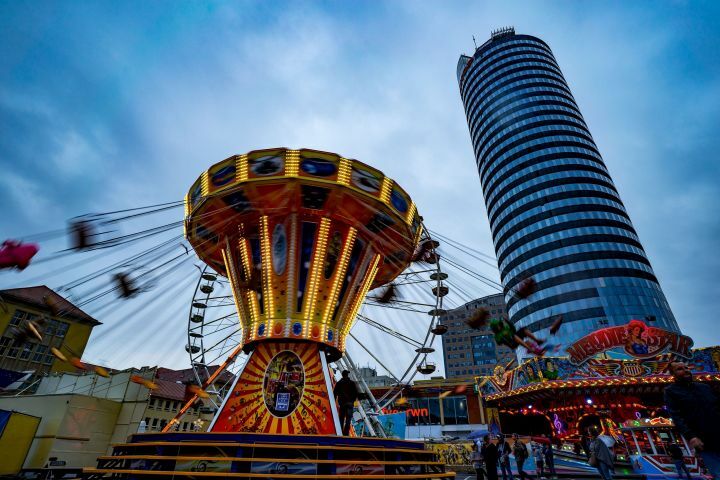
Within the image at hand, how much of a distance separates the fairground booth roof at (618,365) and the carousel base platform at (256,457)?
1967 centimetres

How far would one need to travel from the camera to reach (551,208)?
197ft

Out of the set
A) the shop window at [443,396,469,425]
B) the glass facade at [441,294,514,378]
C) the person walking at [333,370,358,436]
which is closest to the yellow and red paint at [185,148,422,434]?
the person walking at [333,370,358,436]

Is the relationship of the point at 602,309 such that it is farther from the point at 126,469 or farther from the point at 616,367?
the point at 126,469

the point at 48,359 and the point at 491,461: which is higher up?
the point at 48,359

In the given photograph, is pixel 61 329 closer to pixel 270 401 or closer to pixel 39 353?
pixel 39 353

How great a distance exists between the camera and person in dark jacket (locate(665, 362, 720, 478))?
14.0 ft

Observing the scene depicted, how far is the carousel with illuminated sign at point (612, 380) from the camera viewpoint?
2355cm

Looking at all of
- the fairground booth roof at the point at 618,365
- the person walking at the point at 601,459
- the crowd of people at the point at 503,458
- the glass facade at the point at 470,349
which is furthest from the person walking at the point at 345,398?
the glass facade at the point at 470,349

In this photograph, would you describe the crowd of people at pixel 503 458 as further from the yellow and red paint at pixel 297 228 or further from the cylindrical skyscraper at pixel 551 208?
the cylindrical skyscraper at pixel 551 208

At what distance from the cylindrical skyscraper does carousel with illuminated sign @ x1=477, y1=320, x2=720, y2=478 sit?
22529 mm

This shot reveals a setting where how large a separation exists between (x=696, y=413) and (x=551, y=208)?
61698 mm

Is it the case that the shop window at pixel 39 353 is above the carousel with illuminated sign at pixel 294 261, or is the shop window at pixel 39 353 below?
above

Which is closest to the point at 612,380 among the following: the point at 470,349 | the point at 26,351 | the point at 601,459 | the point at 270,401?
the point at 601,459

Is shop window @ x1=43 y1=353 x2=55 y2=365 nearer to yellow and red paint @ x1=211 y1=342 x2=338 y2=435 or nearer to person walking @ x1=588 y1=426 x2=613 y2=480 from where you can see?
yellow and red paint @ x1=211 y1=342 x2=338 y2=435
